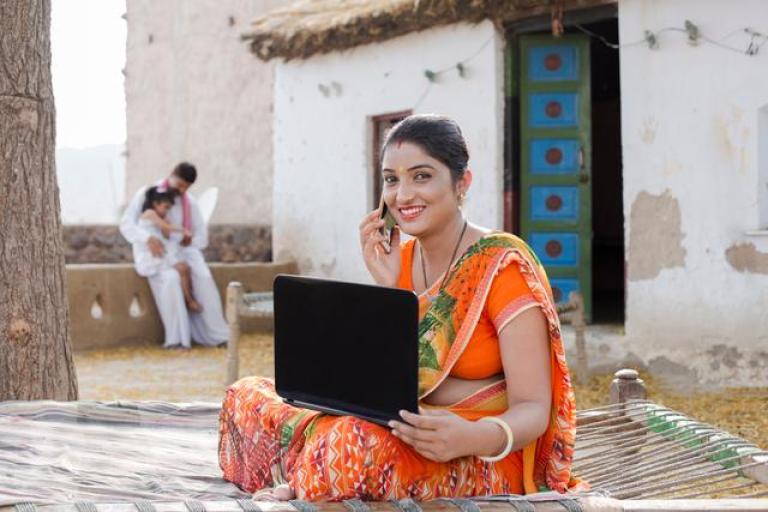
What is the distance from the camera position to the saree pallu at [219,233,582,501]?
2.62 m

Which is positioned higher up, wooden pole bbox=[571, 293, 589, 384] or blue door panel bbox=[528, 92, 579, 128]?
blue door panel bbox=[528, 92, 579, 128]

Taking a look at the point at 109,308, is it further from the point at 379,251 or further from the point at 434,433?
the point at 434,433

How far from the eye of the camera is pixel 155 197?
11.0 metres

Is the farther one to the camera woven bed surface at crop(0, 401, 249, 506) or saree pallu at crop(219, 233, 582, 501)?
woven bed surface at crop(0, 401, 249, 506)

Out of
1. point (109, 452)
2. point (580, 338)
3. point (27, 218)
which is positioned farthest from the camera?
point (580, 338)

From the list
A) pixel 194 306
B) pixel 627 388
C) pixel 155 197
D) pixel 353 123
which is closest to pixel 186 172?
pixel 155 197

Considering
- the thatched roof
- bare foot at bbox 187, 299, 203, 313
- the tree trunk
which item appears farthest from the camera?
bare foot at bbox 187, 299, 203, 313

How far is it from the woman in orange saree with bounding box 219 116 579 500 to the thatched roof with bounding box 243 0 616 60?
18.9 feet

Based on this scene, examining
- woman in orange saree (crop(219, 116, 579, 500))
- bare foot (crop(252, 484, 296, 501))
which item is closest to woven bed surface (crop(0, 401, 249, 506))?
bare foot (crop(252, 484, 296, 501))

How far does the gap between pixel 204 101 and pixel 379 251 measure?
14.5 m

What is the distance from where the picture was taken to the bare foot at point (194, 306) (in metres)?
11.0

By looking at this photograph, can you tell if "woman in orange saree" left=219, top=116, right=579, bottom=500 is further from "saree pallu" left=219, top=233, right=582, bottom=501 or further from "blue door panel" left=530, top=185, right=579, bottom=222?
"blue door panel" left=530, top=185, right=579, bottom=222

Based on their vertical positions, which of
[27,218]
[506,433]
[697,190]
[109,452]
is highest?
[697,190]

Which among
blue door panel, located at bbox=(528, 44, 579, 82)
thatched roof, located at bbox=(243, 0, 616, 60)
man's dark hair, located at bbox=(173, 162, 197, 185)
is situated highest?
thatched roof, located at bbox=(243, 0, 616, 60)
